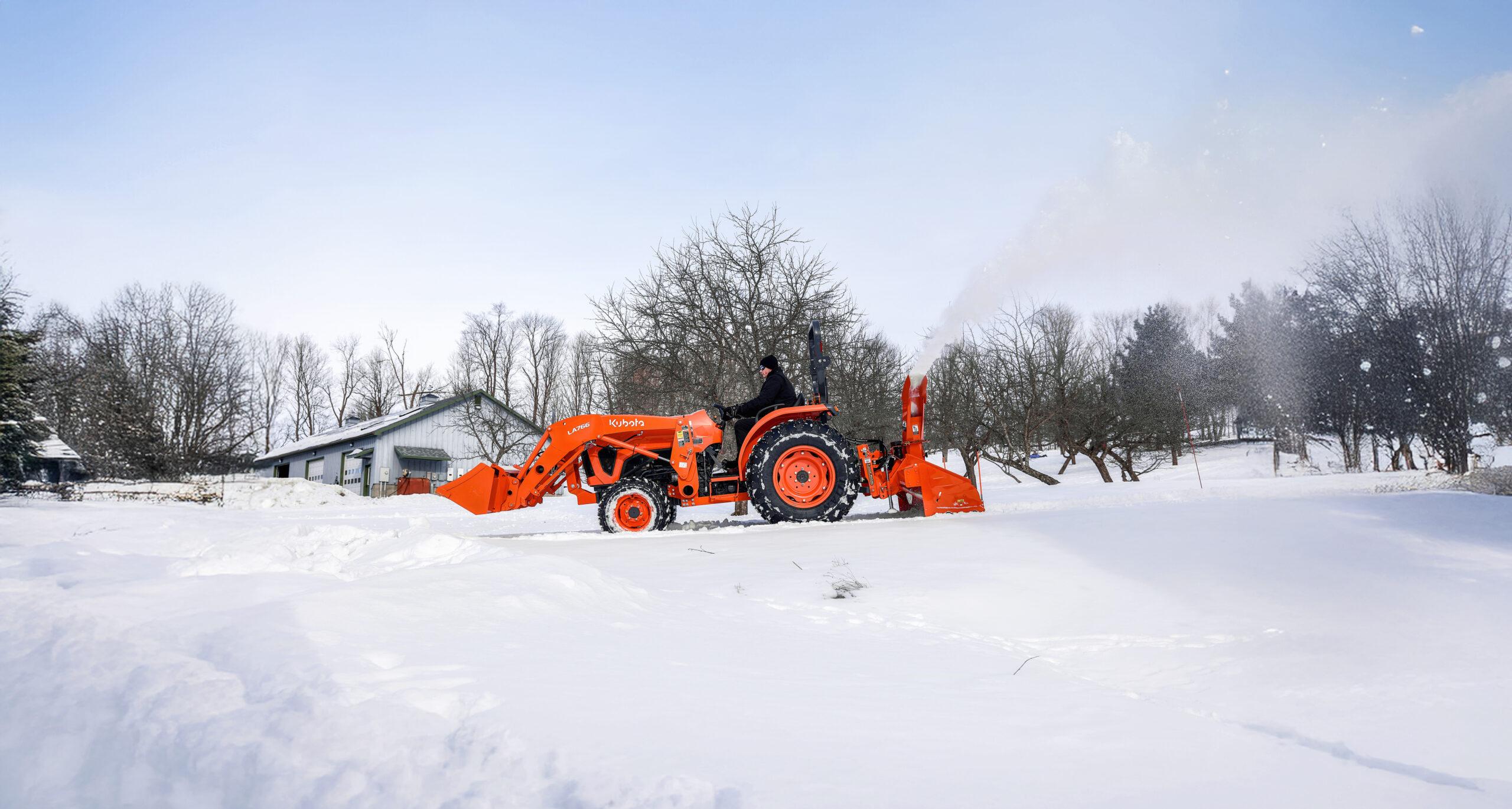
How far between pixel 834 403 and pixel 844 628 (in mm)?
9799

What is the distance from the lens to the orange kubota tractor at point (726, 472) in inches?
303

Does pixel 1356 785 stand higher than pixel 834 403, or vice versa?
pixel 834 403

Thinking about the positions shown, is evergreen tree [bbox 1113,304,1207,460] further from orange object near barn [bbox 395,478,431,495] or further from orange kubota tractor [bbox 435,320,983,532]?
orange object near barn [bbox 395,478,431,495]

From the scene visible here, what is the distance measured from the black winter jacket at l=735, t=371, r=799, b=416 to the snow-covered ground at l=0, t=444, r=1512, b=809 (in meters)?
2.76

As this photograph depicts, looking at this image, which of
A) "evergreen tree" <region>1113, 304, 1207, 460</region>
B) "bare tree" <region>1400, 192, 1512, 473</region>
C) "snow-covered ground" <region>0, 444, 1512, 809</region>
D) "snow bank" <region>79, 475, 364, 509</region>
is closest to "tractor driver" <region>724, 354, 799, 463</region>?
"snow-covered ground" <region>0, 444, 1512, 809</region>

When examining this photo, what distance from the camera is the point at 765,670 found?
2.54 metres

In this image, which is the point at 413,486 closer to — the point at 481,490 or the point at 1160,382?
the point at 481,490

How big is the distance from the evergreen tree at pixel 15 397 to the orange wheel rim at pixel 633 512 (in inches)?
647

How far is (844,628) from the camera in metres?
3.50

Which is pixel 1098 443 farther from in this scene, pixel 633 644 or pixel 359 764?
pixel 359 764

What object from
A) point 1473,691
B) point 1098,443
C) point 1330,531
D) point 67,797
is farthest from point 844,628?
point 1098,443

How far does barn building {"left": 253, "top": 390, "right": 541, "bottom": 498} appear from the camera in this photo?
31562mm

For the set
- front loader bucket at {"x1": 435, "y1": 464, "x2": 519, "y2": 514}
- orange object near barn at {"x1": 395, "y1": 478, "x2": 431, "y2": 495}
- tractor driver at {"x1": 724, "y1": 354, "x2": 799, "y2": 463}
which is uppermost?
tractor driver at {"x1": 724, "y1": 354, "x2": 799, "y2": 463}

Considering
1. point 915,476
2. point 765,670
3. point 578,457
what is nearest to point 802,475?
point 915,476
